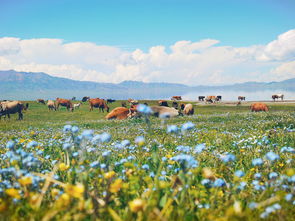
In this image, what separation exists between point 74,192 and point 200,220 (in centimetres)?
149

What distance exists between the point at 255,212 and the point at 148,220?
147 centimetres

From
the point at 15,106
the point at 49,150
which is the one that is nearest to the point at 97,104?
the point at 15,106

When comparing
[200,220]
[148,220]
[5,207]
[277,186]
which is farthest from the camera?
[277,186]

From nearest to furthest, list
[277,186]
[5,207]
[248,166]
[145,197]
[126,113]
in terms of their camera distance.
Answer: [5,207] → [145,197] → [277,186] → [248,166] → [126,113]

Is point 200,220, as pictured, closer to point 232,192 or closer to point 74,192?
point 232,192

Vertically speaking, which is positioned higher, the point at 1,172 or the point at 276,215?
the point at 1,172

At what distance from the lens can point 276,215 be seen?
281cm

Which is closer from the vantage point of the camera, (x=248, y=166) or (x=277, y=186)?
(x=277, y=186)

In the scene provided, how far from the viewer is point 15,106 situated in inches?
1324

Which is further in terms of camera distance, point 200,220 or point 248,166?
point 248,166

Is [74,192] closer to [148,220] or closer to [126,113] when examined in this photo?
[148,220]

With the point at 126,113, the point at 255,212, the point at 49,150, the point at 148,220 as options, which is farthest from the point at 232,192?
the point at 126,113

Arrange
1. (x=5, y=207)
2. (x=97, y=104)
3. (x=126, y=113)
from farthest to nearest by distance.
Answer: (x=97, y=104) → (x=126, y=113) → (x=5, y=207)

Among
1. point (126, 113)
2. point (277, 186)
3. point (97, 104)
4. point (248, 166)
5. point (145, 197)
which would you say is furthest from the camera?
point (97, 104)
